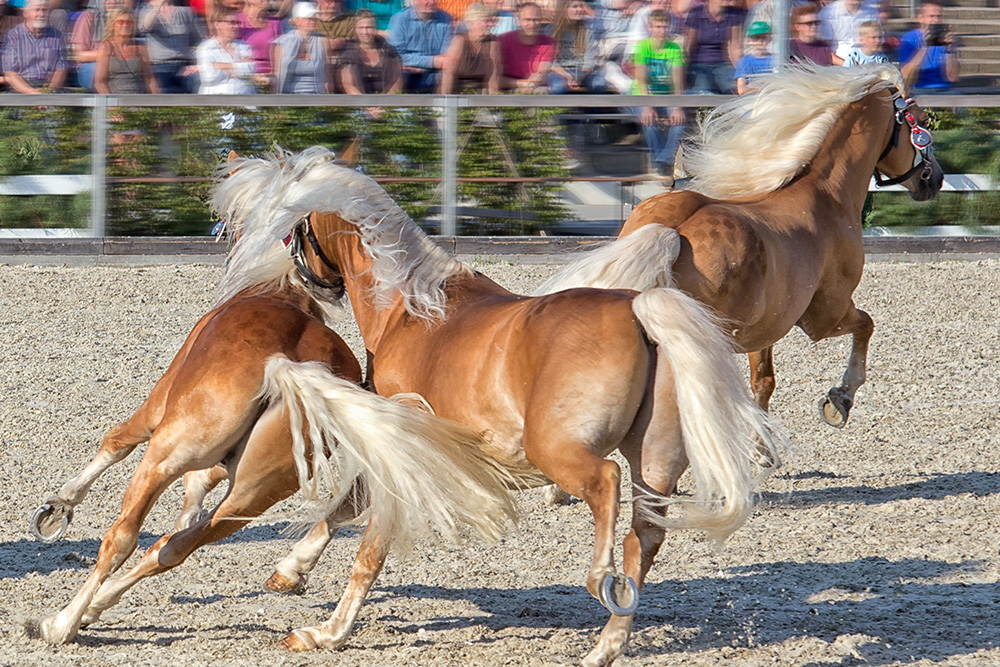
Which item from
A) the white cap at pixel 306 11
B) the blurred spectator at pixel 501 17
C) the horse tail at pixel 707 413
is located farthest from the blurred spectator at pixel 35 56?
the horse tail at pixel 707 413

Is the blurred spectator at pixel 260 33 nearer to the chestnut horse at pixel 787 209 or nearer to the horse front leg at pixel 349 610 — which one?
the chestnut horse at pixel 787 209

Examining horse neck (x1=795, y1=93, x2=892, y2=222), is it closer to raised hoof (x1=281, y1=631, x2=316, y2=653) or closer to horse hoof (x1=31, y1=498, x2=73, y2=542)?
raised hoof (x1=281, y1=631, x2=316, y2=653)

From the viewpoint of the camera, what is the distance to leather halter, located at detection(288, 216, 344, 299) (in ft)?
13.9

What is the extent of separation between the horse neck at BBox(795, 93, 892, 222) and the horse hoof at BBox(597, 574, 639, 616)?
2748 mm

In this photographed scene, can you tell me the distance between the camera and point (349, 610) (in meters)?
3.79

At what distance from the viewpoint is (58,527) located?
4.19 meters

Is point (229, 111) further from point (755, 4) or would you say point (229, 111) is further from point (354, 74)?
point (755, 4)

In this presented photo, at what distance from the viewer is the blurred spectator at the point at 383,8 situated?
9305mm

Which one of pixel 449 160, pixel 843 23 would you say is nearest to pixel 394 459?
pixel 449 160

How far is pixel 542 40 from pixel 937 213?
10.8ft

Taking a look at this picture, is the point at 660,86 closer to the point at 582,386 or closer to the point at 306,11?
the point at 306,11

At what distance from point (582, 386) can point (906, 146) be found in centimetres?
332

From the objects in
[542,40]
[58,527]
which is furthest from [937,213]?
[58,527]

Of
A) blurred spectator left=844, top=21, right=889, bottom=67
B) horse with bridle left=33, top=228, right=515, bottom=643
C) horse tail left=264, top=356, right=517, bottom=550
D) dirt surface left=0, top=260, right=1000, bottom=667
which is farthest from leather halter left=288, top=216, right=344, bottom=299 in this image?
blurred spectator left=844, top=21, right=889, bottom=67
